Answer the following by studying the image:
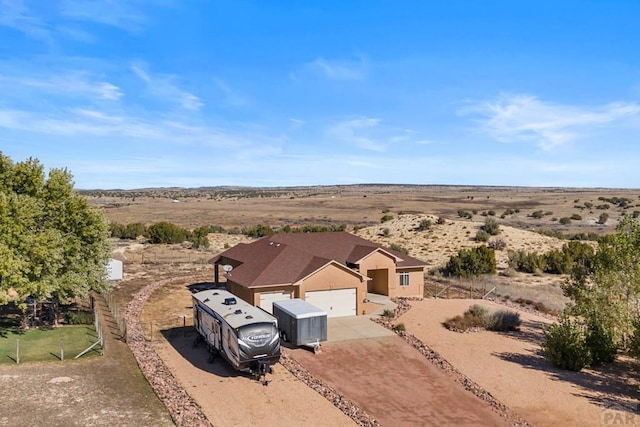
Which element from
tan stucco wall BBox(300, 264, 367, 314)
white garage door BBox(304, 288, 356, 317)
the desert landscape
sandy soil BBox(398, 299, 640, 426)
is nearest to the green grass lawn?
the desert landscape

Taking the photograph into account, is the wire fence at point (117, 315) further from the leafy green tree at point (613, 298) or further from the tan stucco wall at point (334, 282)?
the leafy green tree at point (613, 298)

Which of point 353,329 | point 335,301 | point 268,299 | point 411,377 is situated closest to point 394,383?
point 411,377

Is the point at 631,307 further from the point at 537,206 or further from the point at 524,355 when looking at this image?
the point at 537,206

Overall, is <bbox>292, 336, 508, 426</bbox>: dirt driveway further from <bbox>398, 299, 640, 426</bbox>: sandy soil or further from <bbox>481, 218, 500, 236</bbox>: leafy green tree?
<bbox>481, 218, 500, 236</bbox>: leafy green tree

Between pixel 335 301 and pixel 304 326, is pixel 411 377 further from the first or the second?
pixel 335 301

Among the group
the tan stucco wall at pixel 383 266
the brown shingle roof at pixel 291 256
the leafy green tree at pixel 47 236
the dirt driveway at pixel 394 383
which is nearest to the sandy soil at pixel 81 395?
the leafy green tree at pixel 47 236

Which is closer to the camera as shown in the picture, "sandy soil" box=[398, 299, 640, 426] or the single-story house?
"sandy soil" box=[398, 299, 640, 426]
